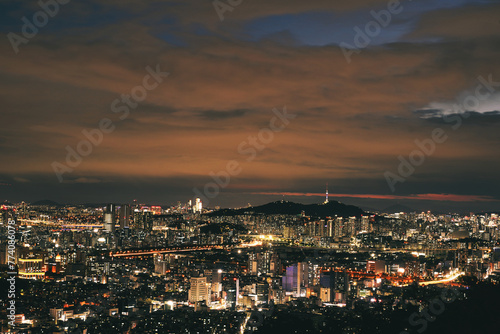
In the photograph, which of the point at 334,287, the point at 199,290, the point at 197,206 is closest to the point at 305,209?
the point at 197,206

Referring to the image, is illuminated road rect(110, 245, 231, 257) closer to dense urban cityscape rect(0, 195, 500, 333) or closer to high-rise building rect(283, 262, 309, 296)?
dense urban cityscape rect(0, 195, 500, 333)

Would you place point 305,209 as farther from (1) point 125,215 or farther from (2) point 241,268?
(2) point 241,268

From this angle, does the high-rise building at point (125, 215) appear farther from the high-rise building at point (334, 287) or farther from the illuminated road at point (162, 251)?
the high-rise building at point (334, 287)

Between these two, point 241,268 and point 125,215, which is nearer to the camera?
point 241,268

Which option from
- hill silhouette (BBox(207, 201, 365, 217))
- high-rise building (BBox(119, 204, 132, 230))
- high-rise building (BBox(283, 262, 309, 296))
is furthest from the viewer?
hill silhouette (BBox(207, 201, 365, 217))

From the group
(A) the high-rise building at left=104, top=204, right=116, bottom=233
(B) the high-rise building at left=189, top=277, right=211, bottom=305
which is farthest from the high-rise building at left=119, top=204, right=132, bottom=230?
(B) the high-rise building at left=189, top=277, right=211, bottom=305

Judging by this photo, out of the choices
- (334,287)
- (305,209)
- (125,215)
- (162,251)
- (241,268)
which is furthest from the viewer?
(305,209)

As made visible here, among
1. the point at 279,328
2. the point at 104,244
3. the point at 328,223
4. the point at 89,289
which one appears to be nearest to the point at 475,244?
the point at 328,223

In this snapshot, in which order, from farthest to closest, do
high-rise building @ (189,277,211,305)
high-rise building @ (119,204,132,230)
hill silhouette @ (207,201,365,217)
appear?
hill silhouette @ (207,201,365,217)
high-rise building @ (119,204,132,230)
high-rise building @ (189,277,211,305)

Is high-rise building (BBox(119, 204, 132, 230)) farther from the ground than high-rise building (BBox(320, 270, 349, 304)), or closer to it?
farther from the ground
